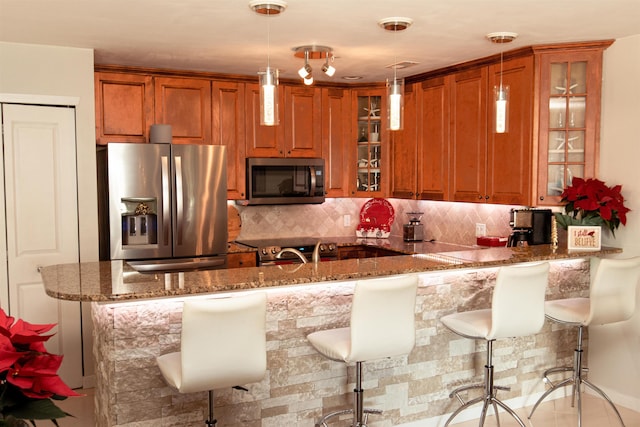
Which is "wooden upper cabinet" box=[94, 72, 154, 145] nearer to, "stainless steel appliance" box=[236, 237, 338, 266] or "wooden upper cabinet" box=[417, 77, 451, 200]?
"stainless steel appliance" box=[236, 237, 338, 266]

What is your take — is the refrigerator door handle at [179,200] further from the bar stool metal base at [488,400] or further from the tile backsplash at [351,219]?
the bar stool metal base at [488,400]

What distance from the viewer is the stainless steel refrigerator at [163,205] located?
4773mm

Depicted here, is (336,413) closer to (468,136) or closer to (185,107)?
(468,136)

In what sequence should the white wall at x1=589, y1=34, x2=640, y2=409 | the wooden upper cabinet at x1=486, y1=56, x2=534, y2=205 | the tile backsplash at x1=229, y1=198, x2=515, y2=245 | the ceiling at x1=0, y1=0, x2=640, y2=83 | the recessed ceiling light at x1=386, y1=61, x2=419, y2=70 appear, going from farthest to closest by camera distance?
the tile backsplash at x1=229, y1=198, x2=515, y2=245, the recessed ceiling light at x1=386, y1=61, x2=419, y2=70, the wooden upper cabinet at x1=486, y1=56, x2=534, y2=205, the white wall at x1=589, y1=34, x2=640, y2=409, the ceiling at x1=0, y1=0, x2=640, y2=83

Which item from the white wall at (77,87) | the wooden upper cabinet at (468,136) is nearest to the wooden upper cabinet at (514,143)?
the wooden upper cabinet at (468,136)

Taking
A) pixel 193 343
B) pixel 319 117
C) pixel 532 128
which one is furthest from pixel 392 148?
pixel 193 343

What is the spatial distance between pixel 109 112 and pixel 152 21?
1.59 meters

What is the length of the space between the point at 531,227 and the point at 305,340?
216 centimetres

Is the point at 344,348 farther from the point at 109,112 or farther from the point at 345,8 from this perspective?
the point at 109,112

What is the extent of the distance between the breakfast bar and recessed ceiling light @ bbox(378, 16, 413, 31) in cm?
141

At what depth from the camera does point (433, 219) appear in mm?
6121

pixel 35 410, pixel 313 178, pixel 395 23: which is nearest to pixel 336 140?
pixel 313 178

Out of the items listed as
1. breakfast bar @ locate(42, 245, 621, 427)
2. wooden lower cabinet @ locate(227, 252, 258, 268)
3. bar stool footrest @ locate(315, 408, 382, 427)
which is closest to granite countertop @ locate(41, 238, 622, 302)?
breakfast bar @ locate(42, 245, 621, 427)

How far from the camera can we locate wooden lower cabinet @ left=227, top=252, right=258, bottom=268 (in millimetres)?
5293
